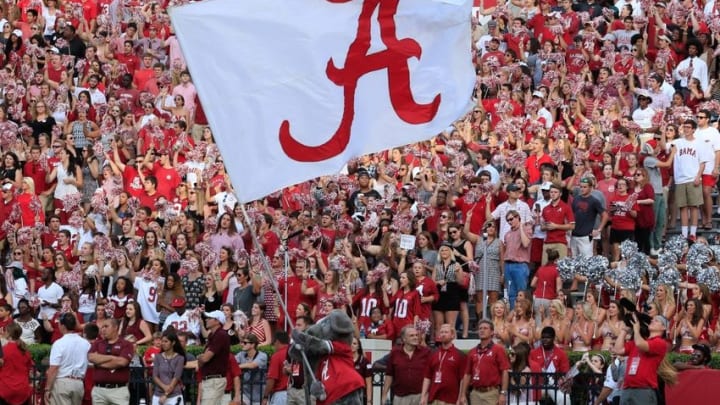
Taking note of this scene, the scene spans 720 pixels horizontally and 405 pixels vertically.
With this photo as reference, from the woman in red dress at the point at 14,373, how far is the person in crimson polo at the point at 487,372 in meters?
4.53

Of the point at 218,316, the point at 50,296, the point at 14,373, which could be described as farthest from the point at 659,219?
the point at 14,373

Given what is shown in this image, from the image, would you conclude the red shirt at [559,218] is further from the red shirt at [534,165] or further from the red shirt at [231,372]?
the red shirt at [231,372]

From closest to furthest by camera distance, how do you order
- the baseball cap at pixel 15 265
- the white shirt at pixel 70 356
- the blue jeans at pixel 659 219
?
the white shirt at pixel 70 356 → the blue jeans at pixel 659 219 → the baseball cap at pixel 15 265

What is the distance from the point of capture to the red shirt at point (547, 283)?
23891 mm

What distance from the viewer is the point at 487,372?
20531mm

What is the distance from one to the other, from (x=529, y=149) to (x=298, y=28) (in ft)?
35.5

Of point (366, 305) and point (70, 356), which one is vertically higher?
point (366, 305)

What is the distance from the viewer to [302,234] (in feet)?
84.2

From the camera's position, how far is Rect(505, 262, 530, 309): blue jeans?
2464 centimetres

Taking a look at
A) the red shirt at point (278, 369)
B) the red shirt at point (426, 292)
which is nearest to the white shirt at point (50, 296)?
the red shirt at point (426, 292)

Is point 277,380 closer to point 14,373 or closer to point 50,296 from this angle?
point 14,373

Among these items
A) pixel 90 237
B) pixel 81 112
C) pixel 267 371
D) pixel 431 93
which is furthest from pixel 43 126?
pixel 431 93

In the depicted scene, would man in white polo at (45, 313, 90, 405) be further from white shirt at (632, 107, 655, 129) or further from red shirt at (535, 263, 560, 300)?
white shirt at (632, 107, 655, 129)

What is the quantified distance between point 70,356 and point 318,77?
6.02 meters
